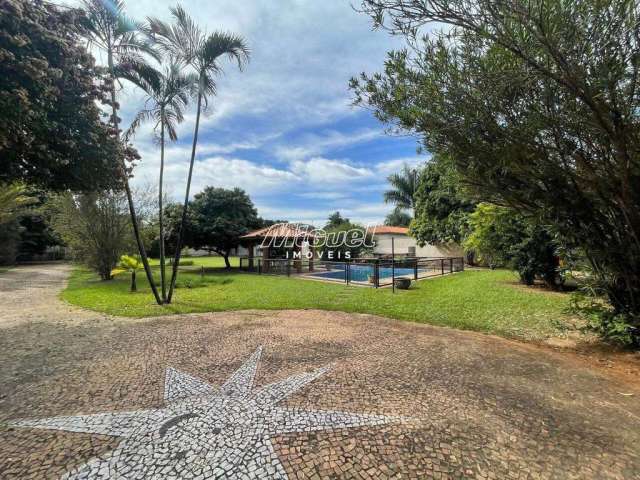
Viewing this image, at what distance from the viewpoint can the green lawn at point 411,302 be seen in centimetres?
651

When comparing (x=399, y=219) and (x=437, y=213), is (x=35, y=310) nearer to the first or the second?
(x=437, y=213)

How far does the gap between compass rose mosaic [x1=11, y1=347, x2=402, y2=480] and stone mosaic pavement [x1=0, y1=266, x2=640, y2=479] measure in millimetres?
13

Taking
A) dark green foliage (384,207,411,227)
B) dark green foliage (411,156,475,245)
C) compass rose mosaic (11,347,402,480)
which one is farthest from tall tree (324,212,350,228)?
compass rose mosaic (11,347,402,480)

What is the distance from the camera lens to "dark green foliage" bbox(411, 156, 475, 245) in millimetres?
19391

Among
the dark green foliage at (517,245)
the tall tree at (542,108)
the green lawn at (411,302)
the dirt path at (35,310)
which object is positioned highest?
the tall tree at (542,108)

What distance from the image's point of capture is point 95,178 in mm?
6422

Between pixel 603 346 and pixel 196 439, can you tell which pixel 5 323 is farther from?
pixel 603 346

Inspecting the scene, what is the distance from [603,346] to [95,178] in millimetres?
10336

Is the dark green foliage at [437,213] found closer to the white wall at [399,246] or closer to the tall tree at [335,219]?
the white wall at [399,246]

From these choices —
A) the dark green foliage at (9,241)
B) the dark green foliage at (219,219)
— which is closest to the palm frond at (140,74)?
the dark green foliage at (219,219)

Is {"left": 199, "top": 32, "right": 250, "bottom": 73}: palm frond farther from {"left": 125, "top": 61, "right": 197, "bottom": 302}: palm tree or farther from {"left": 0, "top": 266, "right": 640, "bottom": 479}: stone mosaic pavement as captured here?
{"left": 0, "top": 266, "right": 640, "bottom": 479}: stone mosaic pavement

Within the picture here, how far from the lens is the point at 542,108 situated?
3955mm

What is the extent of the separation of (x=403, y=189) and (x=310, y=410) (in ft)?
86.2

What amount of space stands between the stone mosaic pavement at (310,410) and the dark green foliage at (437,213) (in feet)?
49.6
